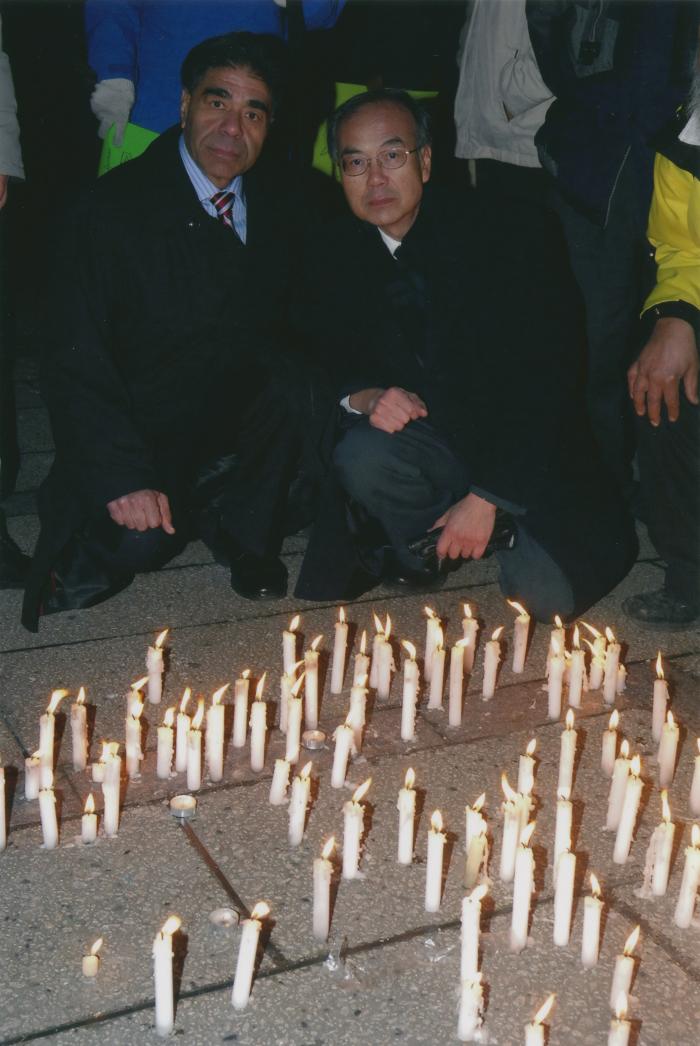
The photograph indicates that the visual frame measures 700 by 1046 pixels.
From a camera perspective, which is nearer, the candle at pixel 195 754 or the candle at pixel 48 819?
the candle at pixel 48 819

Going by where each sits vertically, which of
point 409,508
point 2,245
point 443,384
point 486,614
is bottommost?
point 486,614

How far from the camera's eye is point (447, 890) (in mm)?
3059

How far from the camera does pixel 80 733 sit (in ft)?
11.5

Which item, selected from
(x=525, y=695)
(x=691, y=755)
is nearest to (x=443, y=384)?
(x=525, y=695)

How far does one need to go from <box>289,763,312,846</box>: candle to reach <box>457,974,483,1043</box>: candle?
29.1 inches

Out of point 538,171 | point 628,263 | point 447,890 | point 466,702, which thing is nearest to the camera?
point 447,890

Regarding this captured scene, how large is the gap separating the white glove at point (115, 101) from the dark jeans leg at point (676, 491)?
98.9 inches

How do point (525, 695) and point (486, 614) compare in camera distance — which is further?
point (486, 614)

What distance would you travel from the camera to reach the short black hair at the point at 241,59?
459 cm

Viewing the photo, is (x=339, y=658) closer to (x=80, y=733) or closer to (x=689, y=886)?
(x=80, y=733)

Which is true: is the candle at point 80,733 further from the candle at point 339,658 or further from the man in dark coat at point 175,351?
the man in dark coat at point 175,351

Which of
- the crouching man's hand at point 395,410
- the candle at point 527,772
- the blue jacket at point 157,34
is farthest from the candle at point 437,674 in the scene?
the blue jacket at point 157,34

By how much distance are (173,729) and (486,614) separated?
1578 mm

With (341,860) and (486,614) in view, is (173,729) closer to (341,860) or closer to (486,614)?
(341,860)
